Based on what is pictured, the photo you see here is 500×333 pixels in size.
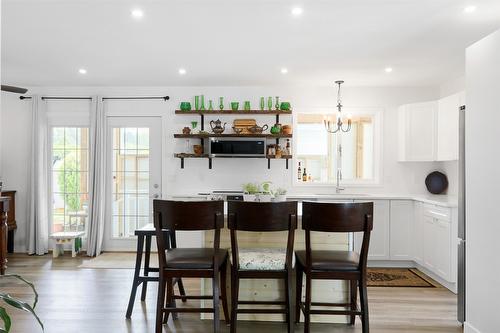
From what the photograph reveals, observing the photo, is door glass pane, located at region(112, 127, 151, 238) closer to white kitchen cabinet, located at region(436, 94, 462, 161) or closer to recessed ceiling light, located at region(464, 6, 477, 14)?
white kitchen cabinet, located at region(436, 94, 462, 161)

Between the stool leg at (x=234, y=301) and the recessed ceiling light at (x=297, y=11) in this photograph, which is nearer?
the stool leg at (x=234, y=301)

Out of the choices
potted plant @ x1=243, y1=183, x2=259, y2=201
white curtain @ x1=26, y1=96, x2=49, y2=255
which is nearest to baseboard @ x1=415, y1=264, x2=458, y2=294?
potted plant @ x1=243, y1=183, x2=259, y2=201

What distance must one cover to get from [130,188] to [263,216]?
12.6 feet

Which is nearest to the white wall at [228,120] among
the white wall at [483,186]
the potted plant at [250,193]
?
the potted plant at [250,193]

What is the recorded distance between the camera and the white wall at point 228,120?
19.2ft

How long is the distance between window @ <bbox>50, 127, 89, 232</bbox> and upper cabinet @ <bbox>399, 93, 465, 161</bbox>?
4.67m

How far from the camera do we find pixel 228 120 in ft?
19.4

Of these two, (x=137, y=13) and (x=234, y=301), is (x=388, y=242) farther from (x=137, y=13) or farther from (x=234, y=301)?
(x=137, y=13)

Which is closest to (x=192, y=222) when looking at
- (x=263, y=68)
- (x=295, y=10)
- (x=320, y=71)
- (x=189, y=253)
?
(x=189, y=253)

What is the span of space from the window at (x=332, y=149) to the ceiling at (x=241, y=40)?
707mm

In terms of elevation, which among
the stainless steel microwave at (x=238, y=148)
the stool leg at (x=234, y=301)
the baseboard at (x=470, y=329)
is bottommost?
the baseboard at (x=470, y=329)

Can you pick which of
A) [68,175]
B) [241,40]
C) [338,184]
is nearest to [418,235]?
[338,184]

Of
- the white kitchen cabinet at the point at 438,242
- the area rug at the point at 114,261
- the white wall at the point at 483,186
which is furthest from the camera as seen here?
the area rug at the point at 114,261

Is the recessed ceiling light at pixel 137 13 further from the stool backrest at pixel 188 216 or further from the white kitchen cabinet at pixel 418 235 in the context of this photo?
the white kitchen cabinet at pixel 418 235
